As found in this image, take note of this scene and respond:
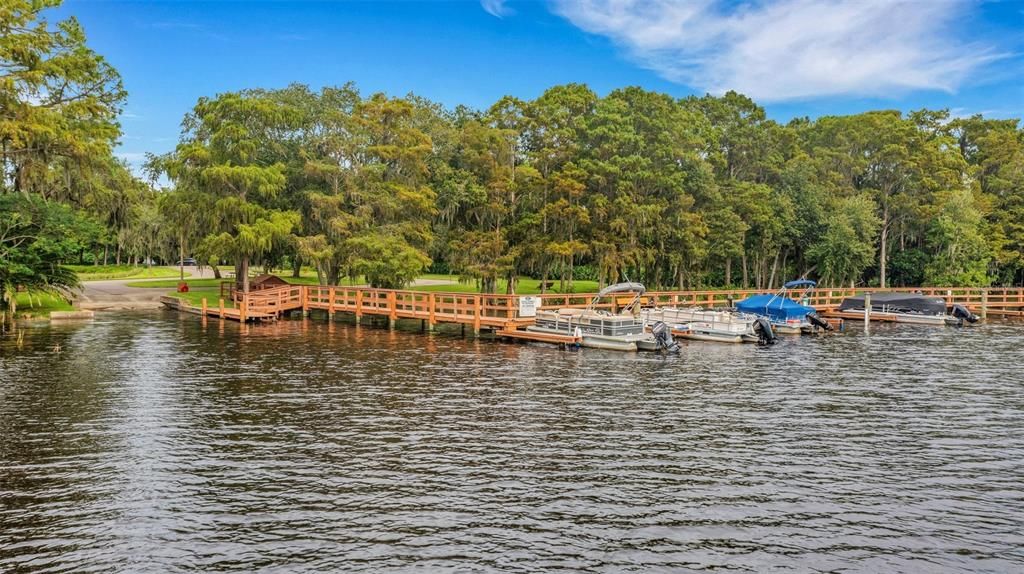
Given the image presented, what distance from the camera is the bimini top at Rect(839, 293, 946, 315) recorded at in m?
37.4

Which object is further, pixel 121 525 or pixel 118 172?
pixel 118 172

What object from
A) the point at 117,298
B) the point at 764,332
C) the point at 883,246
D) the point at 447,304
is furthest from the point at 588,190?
the point at 117,298

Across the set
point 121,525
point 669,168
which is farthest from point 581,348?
point 669,168

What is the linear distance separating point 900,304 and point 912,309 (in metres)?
0.67

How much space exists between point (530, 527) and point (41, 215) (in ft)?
125

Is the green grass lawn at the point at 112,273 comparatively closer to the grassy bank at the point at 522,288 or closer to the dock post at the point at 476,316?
the grassy bank at the point at 522,288

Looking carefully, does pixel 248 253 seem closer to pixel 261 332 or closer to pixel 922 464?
pixel 261 332

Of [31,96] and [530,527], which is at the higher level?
[31,96]

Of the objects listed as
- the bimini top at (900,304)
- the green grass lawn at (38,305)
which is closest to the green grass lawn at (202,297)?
the green grass lawn at (38,305)

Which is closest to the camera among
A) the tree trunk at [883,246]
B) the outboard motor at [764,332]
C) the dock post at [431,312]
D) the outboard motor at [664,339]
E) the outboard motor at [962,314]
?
the outboard motor at [664,339]

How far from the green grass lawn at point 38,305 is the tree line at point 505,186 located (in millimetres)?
1327

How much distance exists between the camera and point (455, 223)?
160 ft

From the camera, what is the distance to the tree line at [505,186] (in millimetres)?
37156

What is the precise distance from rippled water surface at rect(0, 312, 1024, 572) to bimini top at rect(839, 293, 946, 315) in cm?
1692
